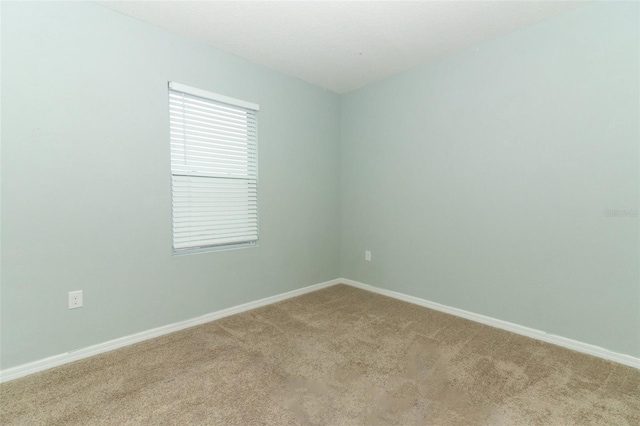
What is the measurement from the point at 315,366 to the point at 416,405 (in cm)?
63

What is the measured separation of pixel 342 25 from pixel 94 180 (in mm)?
2086

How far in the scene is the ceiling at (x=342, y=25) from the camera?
200 cm

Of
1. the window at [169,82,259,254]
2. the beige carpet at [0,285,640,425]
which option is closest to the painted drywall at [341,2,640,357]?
the beige carpet at [0,285,640,425]

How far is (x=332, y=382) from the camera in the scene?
5.60ft

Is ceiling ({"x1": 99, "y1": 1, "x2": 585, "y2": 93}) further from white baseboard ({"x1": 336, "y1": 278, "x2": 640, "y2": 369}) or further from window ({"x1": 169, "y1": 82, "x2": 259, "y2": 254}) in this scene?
white baseboard ({"x1": 336, "y1": 278, "x2": 640, "y2": 369})

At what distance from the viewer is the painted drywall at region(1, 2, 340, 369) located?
175 centimetres

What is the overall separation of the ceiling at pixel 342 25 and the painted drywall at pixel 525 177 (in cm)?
26

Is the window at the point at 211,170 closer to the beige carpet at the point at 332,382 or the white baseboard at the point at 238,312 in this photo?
the white baseboard at the point at 238,312

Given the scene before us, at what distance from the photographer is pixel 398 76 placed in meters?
3.07

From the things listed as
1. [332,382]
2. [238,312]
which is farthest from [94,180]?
[332,382]

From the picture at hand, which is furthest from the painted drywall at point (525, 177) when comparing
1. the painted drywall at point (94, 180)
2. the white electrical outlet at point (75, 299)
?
the white electrical outlet at point (75, 299)

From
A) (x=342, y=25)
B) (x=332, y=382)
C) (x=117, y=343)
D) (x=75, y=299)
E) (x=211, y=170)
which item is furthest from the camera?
(x=211, y=170)

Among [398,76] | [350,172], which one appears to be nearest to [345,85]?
[398,76]

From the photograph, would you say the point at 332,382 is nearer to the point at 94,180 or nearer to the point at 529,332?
the point at 529,332
